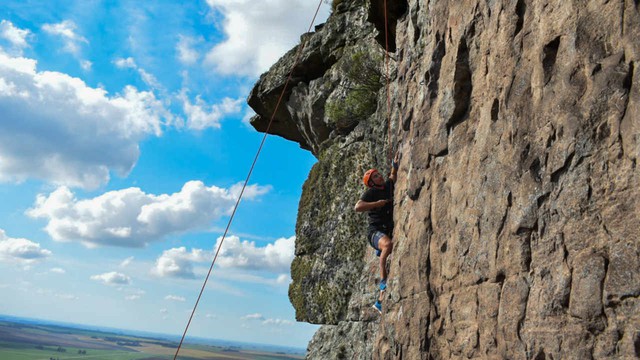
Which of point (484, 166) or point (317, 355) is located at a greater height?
point (484, 166)

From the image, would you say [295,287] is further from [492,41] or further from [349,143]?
[492,41]

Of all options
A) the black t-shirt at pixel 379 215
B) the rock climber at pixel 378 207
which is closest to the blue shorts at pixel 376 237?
the rock climber at pixel 378 207

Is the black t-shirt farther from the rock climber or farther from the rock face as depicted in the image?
the rock face

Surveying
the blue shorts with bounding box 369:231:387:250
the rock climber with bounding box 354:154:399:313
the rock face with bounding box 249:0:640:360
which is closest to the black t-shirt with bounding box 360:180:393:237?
the rock climber with bounding box 354:154:399:313

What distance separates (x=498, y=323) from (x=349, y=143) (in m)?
10.3

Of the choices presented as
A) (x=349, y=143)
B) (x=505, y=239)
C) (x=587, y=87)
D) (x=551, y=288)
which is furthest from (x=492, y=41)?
(x=349, y=143)

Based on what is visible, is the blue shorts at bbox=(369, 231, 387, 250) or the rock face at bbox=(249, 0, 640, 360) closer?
the rock face at bbox=(249, 0, 640, 360)

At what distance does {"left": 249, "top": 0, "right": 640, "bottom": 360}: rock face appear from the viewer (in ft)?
14.8

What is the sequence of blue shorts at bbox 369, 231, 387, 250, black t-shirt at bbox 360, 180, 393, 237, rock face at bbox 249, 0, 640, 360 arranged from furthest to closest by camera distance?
black t-shirt at bbox 360, 180, 393, 237
blue shorts at bbox 369, 231, 387, 250
rock face at bbox 249, 0, 640, 360

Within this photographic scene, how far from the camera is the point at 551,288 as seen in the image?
16.8 feet

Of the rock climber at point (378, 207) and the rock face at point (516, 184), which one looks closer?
the rock face at point (516, 184)

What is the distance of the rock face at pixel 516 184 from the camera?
450 cm

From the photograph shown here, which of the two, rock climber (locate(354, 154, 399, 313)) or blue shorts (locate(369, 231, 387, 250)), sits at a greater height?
rock climber (locate(354, 154, 399, 313))

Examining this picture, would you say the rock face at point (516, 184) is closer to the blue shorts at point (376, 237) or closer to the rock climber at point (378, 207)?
the rock climber at point (378, 207)
